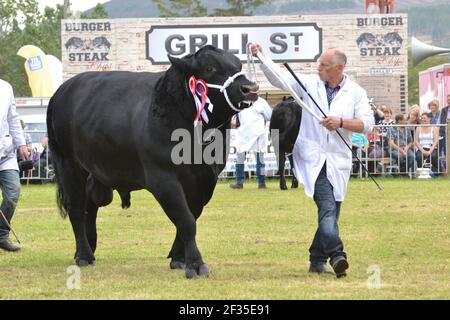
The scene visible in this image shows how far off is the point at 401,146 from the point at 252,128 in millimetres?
4058

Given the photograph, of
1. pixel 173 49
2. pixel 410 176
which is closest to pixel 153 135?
pixel 410 176

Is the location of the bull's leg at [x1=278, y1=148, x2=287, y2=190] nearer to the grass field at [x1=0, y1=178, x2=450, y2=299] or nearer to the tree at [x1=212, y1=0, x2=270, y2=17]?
the grass field at [x1=0, y1=178, x2=450, y2=299]

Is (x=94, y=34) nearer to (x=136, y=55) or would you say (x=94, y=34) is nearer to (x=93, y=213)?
(x=136, y=55)

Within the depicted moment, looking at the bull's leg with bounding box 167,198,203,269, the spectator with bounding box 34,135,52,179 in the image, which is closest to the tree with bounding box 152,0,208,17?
the spectator with bounding box 34,135,52,179

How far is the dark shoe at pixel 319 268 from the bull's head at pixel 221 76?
1.58m

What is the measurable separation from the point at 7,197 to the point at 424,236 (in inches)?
191

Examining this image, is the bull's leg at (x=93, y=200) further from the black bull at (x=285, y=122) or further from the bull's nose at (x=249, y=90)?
the black bull at (x=285, y=122)

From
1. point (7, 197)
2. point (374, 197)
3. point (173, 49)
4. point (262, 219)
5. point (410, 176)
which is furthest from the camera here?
point (173, 49)

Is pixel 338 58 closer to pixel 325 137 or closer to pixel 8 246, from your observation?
pixel 325 137

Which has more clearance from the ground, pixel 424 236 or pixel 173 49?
pixel 173 49

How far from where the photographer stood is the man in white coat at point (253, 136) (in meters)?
22.2

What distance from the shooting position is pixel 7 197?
40.5 feet

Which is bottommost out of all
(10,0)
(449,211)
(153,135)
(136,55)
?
(449,211)

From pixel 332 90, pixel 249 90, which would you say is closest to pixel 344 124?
pixel 332 90
